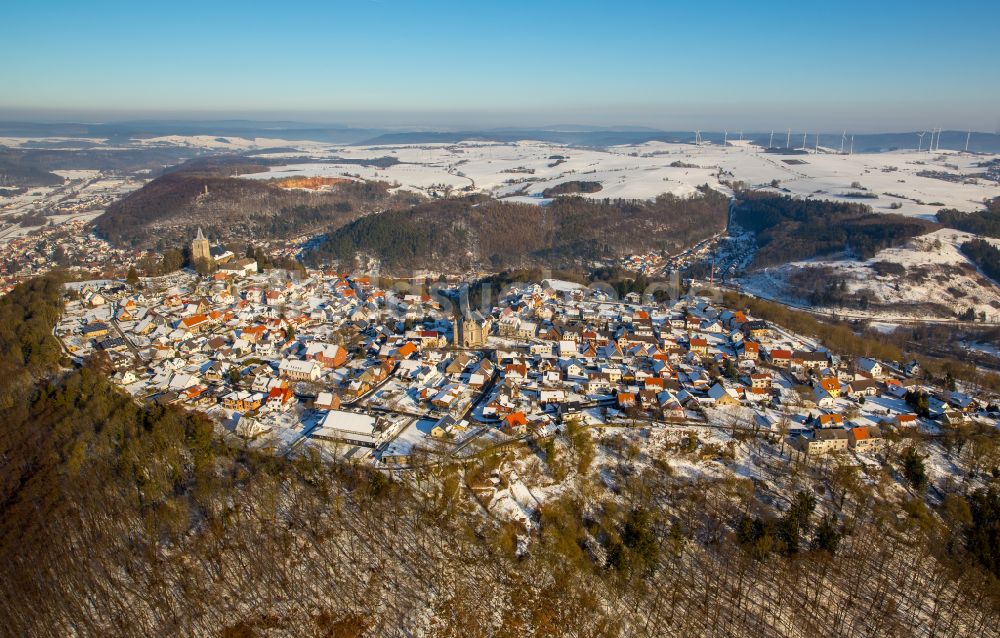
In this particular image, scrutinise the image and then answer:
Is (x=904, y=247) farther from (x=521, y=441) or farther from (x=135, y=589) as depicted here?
(x=135, y=589)

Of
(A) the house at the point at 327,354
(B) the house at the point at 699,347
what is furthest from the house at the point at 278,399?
(B) the house at the point at 699,347

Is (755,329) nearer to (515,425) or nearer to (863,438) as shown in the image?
(863,438)

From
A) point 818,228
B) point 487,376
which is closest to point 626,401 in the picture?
point 487,376

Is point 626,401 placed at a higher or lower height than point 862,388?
lower

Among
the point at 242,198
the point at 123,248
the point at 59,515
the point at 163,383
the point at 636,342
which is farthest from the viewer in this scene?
the point at 242,198

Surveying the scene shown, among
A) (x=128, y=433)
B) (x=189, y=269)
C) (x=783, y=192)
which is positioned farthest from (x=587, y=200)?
(x=128, y=433)

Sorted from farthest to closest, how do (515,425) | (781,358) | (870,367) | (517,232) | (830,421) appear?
(517,232) < (781,358) < (870,367) < (830,421) < (515,425)
